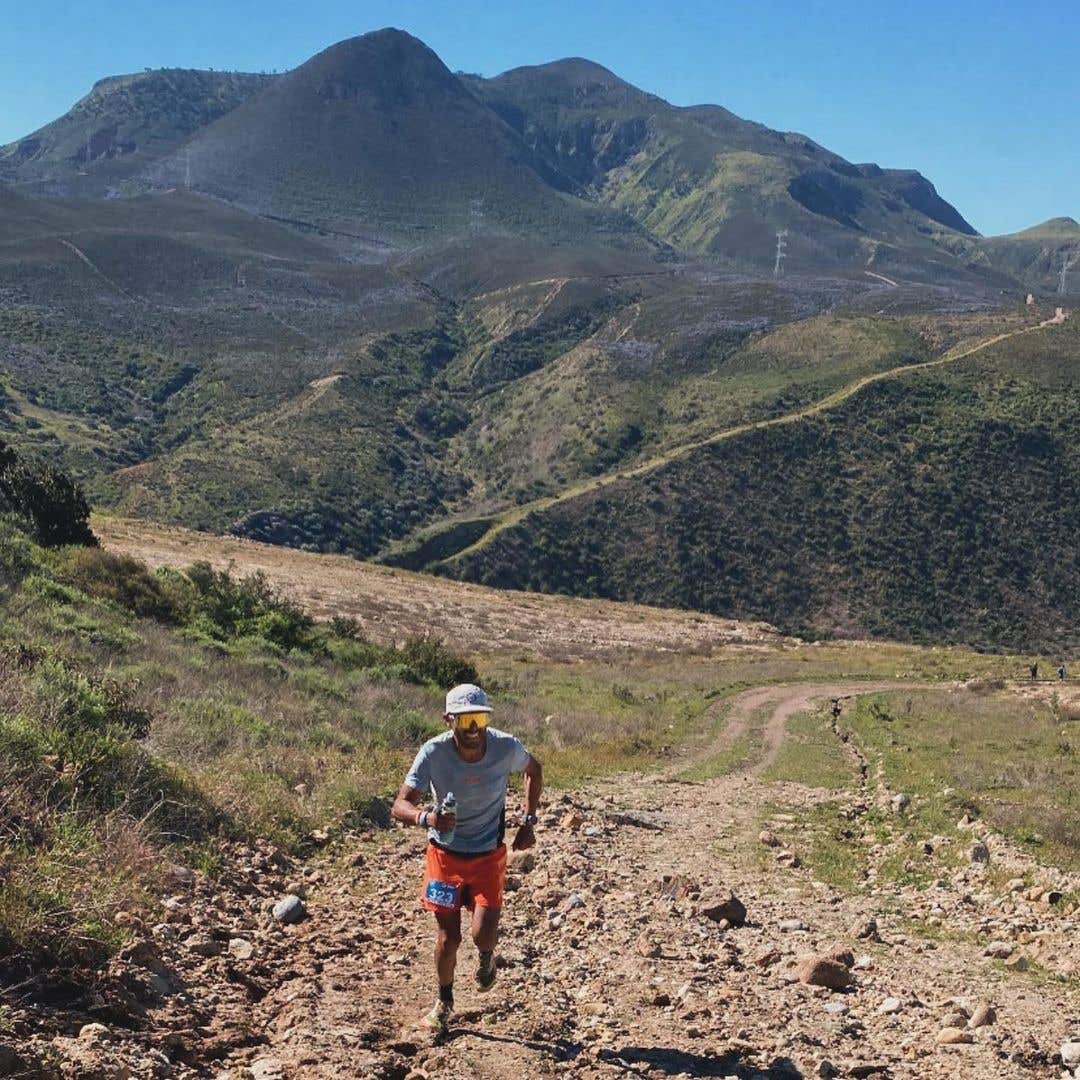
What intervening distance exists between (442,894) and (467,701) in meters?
1.00

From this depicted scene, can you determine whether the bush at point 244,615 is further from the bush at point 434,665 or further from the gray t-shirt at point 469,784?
the gray t-shirt at point 469,784

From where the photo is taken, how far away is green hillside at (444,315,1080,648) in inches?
2645

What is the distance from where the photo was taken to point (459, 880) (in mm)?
5387

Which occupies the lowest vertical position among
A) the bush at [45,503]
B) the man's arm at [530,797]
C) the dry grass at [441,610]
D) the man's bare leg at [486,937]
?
the dry grass at [441,610]

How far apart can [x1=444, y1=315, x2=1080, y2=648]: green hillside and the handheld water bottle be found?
196ft

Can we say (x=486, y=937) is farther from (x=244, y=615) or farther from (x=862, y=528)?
(x=862, y=528)

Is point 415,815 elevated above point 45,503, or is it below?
below

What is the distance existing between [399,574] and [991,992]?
4922 cm

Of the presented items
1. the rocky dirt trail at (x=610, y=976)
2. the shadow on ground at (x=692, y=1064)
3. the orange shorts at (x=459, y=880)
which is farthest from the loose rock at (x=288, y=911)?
the shadow on ground at (x=692, y=1064)

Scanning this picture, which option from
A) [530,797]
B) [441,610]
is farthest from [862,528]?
[530,797]

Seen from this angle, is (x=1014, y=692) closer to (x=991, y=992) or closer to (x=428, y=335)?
(x=991, y=992)

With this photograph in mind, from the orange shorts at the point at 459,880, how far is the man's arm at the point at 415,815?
16 centimetres

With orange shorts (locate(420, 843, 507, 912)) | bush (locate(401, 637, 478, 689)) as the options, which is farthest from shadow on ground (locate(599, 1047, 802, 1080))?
bush (locate(401, 637, 478, 689))

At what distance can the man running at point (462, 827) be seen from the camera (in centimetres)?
530
